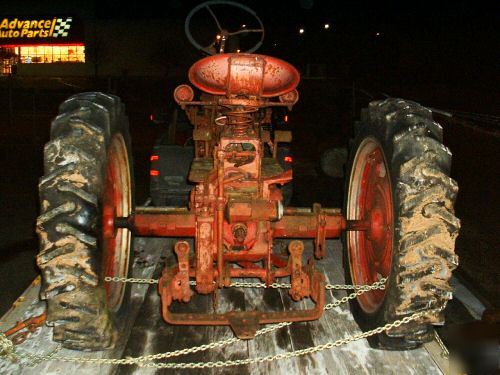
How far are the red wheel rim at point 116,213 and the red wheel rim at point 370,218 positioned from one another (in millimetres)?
1939

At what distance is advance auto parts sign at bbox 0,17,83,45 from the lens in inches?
1481

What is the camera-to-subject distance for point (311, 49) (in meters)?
35.7

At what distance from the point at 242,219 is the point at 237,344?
1031 mm

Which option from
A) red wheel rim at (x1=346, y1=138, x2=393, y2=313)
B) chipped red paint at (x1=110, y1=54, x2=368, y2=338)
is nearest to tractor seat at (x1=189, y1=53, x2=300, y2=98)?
chipped red paint at (x1=110, y1=54, x2=368, y2=338)

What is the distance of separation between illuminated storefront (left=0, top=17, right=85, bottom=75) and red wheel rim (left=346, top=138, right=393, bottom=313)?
126 ft

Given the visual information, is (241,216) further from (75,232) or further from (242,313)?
(75,232)

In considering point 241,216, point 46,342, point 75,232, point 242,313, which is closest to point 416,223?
point 241,216

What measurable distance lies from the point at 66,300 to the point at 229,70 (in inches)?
74.1

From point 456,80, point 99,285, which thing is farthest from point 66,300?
point 456,80

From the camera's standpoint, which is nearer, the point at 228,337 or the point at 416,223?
the point at 416,223

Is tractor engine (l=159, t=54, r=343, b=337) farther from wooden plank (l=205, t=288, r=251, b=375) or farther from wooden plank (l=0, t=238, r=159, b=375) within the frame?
wooden plank (l=0, t=238, r=159, b=375)

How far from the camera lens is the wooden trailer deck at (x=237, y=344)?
3252mm

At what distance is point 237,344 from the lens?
3.58 meters

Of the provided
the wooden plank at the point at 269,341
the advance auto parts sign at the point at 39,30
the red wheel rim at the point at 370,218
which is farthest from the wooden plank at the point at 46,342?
the advance auto parts sign at the point at 39,30
